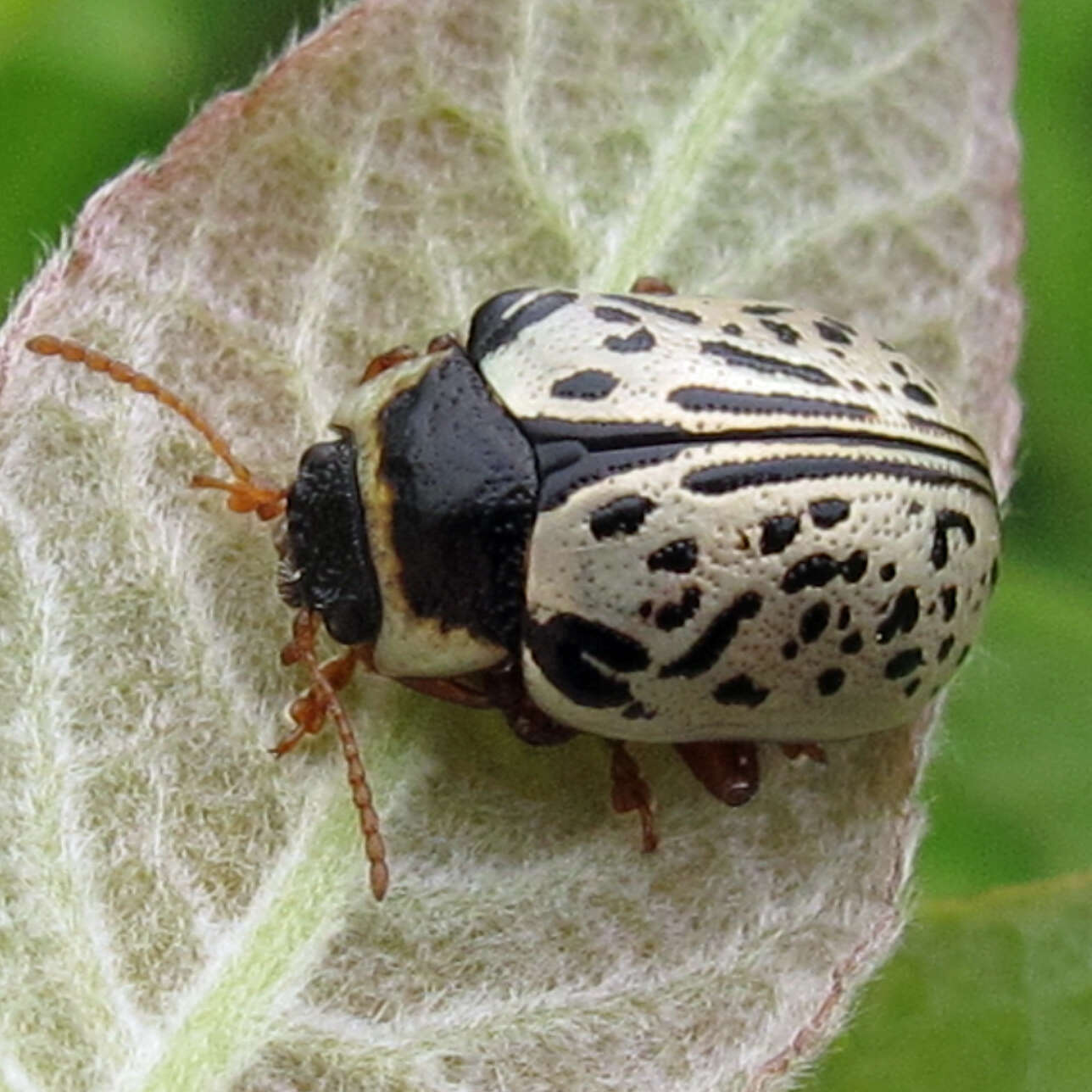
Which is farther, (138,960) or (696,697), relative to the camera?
(696,697)

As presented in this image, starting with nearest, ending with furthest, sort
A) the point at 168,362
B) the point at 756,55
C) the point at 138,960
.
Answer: the point at 138,960 → the point at 168,362 → the point at 756,55

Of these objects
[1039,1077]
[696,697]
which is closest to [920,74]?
[696,697]

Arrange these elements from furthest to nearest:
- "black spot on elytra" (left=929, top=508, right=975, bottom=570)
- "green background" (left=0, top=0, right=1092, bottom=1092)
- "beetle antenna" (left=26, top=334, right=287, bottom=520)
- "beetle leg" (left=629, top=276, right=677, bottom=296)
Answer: "green background" (left=0, top=0, right=1092, bottom=1092)
"beetle leg" (left=629, top=276, right=677, bottom=296)
"black spot on elytra" (left=929, top=508, right=975, bottom=570)
"beetle antenna" (left=26, top=334, right=287, bottom=520)

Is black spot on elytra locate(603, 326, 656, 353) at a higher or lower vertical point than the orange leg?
higher

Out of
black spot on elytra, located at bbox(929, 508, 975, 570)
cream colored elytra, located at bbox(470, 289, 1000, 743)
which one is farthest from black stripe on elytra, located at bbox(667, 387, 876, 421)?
black spot on elytra, located at bbox(929, 508, 975, 570)

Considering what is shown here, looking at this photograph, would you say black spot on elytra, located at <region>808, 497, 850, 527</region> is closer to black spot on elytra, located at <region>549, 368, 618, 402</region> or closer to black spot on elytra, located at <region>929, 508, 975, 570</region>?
black spot on elytra, located at <region>929, 508, 975, 570</region>

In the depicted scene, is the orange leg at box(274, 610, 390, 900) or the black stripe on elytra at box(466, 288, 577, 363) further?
the black stripe on elytra at box(466, 288, 577, 363)

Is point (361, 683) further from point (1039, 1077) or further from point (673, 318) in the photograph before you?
point (1039, 1077)

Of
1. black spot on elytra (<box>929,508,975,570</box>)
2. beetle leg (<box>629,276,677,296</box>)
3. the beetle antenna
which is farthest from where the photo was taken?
beetle leg (<box>629,276,677,296</box>)

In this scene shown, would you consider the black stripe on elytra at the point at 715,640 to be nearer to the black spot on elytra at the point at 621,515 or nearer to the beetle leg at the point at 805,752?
the black spot on elytra at the point at 621,515
